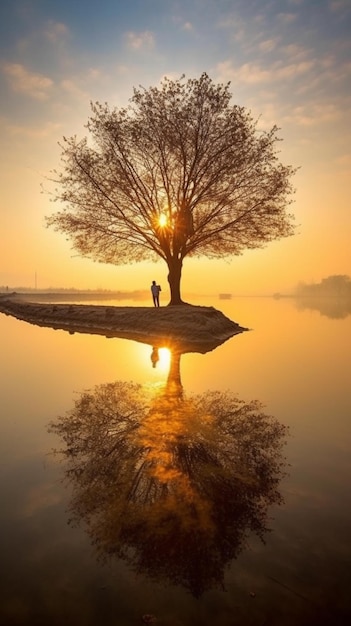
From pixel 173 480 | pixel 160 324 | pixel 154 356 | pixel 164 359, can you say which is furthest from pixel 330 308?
pixel 173 480

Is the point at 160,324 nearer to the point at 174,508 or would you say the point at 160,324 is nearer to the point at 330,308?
the point at 174,508

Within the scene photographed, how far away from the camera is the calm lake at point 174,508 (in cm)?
271

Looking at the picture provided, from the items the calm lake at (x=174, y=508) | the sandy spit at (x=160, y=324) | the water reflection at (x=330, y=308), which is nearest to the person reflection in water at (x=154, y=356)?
the sandy spit at (x=160, y=324)

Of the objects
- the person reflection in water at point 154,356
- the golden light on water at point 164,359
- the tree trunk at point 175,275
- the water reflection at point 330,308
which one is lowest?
the golden light on water at point 164,359

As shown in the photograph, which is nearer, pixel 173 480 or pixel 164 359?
pixel 173 480

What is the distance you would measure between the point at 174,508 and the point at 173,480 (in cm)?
59

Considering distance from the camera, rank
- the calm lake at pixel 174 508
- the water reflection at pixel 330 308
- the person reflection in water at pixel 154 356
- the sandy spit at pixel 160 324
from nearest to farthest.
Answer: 1. the calm lake at pixel 174 508
2. the person reflection in water at pixel 154 356
3. the sandy spit at pixel 160 324
4. the water reflection at pixel 330 308

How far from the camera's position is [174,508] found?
3801mm

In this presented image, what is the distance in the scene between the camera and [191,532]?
3.42 metres

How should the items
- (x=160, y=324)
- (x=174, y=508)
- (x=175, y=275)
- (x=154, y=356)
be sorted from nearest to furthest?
(x=174, y=508), (x=154, y=356), (x=160, y=324), (x=175, y=275)

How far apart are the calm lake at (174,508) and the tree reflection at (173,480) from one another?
17mm

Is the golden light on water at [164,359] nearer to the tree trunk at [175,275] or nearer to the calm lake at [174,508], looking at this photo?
the calm lake at [174,508]

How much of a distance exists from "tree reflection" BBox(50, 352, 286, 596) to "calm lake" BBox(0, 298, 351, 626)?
0.02m

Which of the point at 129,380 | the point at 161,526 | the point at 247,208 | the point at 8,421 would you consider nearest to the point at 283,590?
the point at 161,526
